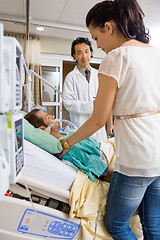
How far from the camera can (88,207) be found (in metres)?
1.06

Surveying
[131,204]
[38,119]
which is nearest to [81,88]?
[38,119]

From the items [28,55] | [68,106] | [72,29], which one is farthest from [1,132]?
[28,55]

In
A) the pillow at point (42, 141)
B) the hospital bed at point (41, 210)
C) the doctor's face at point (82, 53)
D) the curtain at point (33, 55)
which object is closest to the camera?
the hospital bed at point (41, 210)

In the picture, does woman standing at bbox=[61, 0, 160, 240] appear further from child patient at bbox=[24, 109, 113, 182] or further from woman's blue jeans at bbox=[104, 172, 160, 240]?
child patient at bbox=[24, 109, 113, 182]

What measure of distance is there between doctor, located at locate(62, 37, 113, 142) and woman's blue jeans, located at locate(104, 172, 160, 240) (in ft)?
4.16

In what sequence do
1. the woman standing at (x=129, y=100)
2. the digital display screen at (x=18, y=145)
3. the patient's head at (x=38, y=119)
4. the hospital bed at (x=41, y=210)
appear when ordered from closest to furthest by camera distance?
the digital display screen at (x=18, y=145), the woman standing at (x=129, y=100), the hospital bed at (x=41, y=210), the patient's head at (x=38, y=119)

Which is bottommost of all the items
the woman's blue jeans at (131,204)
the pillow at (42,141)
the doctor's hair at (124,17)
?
the woman's blue jeans at (131,204)

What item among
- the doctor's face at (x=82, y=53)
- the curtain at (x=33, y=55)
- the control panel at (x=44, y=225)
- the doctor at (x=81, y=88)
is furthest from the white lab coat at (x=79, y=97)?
the curtain at (x=33, y=55)

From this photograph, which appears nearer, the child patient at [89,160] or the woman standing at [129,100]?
the woman standing at [129,100]

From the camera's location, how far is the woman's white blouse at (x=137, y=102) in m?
0.73

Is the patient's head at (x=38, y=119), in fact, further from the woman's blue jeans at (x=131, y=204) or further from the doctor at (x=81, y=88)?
the woman's blue jeans at (x=131, y=204)

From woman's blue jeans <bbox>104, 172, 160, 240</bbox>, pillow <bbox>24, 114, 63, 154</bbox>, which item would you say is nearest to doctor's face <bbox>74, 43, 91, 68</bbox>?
pillow <bbox>24, 114, 63, 154</bbox>

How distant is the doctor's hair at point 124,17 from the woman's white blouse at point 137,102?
99 mm

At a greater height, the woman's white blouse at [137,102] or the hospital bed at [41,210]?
the woman's white blouse at [137,102]
